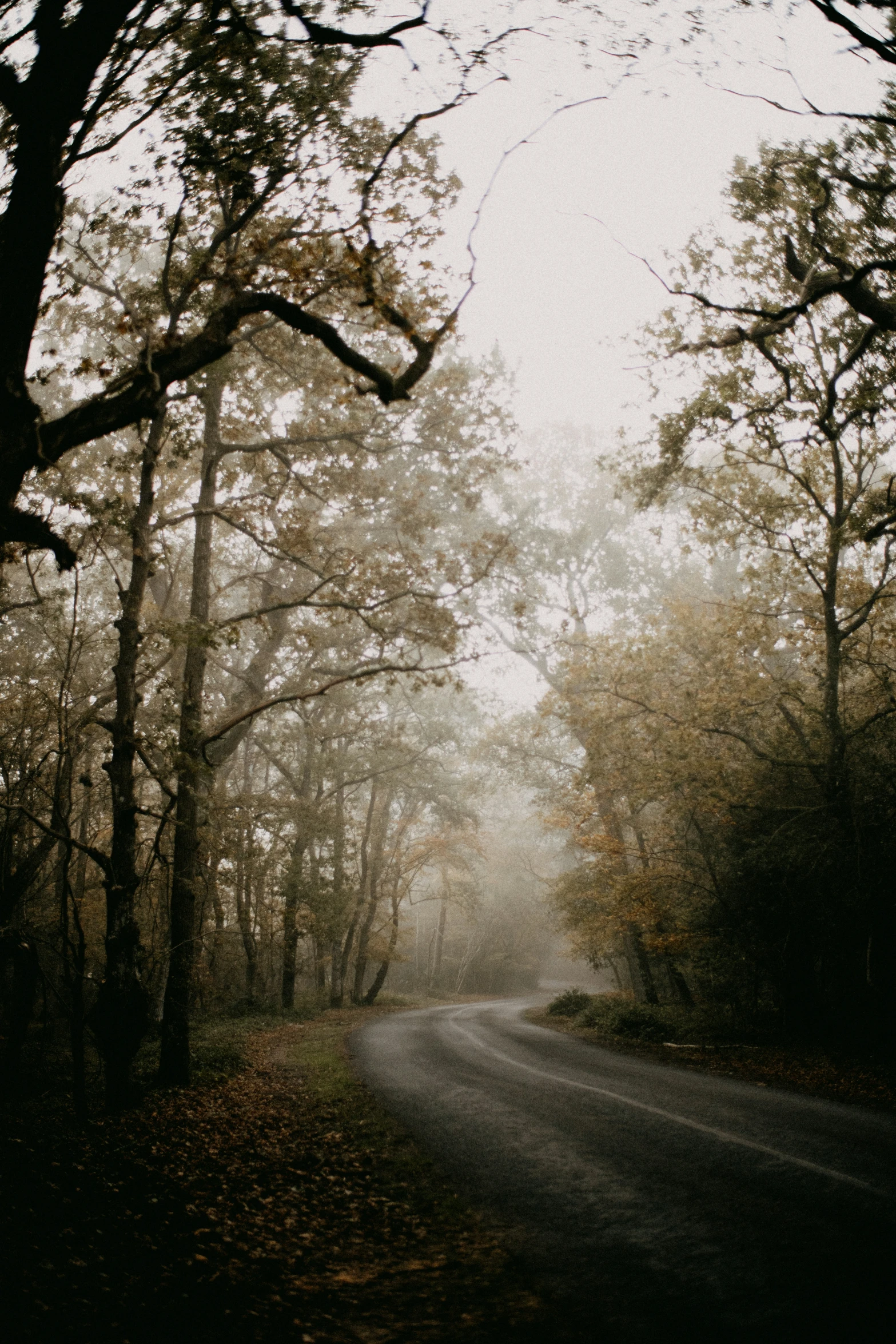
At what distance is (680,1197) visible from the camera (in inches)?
191

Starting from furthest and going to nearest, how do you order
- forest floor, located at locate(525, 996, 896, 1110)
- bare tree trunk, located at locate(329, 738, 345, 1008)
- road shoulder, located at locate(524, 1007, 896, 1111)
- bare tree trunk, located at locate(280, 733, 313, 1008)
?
bare tree trunk, located at locate(329, 738, 345, 1008) → bare tree trunk, located at locate(280, 733, 313, 1008) → forest floor, located at locate(525, 996, 896, 1110) → road shoulder, located at locate(524, 1007, 896, 1111)

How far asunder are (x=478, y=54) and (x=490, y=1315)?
27.0 ft

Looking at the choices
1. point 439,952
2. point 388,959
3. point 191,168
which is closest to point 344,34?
point 191,168

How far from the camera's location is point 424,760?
84.4 ft

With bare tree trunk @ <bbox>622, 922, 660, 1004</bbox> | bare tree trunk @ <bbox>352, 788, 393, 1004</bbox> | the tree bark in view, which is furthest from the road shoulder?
bare tree trunk @ <bbox>352, 788, 393, 1004</bbox>

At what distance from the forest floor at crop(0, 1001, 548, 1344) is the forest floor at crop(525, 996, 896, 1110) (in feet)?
18.6

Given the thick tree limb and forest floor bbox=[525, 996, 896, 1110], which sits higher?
the thick tree limb

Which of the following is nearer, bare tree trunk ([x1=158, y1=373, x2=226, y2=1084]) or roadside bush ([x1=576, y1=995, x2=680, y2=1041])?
bare tree trunk ([x1=158, y1=373, x2=226, y2=1084])

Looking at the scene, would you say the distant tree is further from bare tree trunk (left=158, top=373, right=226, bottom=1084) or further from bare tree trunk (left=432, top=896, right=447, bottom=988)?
bare tree trunk (left=432, top=896, right=447, bottom=988)

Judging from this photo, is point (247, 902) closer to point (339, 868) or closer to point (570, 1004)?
point (339, 868)

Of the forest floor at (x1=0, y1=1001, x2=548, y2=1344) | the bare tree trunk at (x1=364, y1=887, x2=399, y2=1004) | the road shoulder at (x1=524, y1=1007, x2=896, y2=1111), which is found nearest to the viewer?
the forest floor at (x1=0, y1=1001, x2=548, y2=1344)

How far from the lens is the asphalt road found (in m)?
3.43

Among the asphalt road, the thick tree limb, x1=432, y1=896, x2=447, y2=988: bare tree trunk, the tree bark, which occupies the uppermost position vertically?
the thick tree limb

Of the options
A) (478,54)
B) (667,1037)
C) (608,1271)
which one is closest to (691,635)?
(667,1037)
